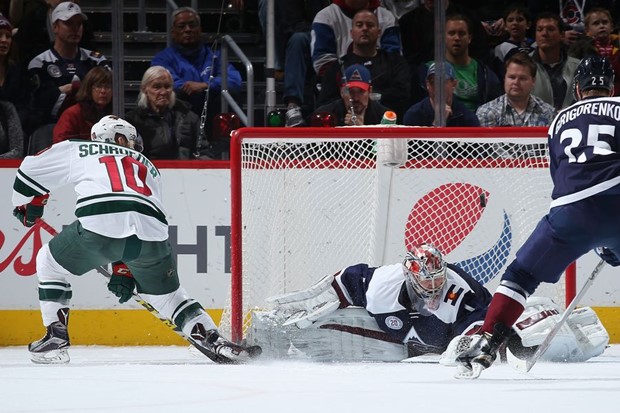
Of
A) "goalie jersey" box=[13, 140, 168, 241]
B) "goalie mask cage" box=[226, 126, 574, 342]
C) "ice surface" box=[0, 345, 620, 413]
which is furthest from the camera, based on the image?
"goalie mask cage" box=[226, 126, 574, 342]

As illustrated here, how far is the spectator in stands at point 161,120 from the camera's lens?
6402 mm

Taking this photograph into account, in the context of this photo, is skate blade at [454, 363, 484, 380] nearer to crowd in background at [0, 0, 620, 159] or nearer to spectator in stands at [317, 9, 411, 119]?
crowd in background at [0, 0, 620, 159]

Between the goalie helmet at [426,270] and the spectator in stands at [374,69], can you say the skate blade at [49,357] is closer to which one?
the goalie helmet at [426,270]

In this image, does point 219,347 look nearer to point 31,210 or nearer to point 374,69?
point 31,210

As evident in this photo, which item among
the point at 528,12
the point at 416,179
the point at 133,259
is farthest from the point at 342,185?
the point at 528,12

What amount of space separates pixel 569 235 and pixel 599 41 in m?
3.08

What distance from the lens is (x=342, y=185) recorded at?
6.14 meters

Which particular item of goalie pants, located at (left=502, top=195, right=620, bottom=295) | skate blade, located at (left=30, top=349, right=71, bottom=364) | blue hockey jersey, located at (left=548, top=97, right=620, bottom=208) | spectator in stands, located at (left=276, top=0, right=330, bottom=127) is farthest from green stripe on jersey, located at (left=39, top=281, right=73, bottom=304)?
blue hockey jersey, located at (left=548, top=97, right=620, bottom=208)

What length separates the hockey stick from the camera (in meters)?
4.57

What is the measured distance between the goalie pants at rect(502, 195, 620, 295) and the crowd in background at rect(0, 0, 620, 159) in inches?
85.8

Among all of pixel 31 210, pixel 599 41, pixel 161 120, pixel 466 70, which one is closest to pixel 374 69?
pixel 466 70

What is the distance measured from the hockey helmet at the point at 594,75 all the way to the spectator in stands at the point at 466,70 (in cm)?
218

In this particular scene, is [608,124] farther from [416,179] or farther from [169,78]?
[169,78]

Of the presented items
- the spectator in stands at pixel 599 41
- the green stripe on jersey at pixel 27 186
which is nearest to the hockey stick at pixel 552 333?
the green stripe on jersey at pixel 27 186
